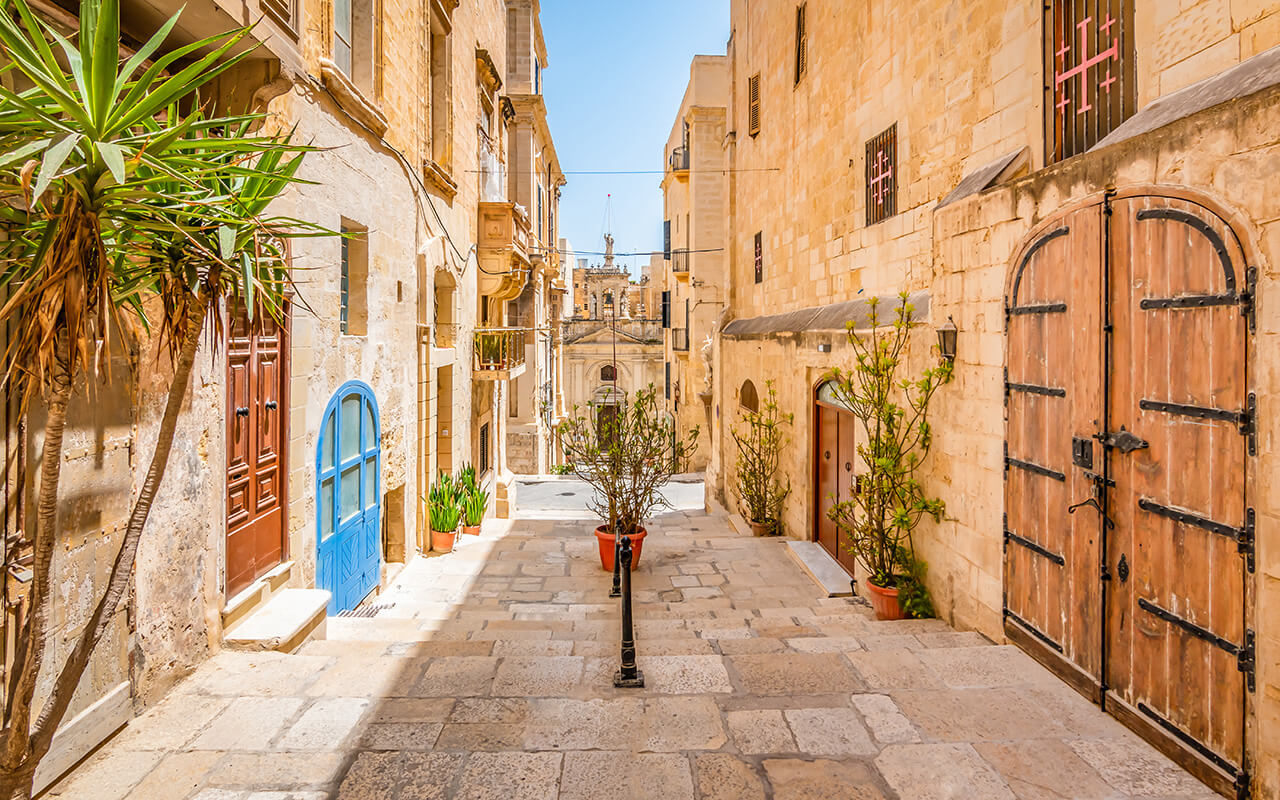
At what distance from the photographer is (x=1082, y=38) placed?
13.5 ft

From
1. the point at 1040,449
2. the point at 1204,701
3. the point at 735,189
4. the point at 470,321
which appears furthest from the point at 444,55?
the point at 1204,701

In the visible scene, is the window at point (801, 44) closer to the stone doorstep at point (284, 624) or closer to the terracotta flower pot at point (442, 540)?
the terracotta flower pot at point (442, 540)

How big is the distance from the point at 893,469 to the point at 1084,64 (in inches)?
119

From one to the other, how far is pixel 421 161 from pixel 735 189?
262 inches

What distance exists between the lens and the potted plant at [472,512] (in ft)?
33.5

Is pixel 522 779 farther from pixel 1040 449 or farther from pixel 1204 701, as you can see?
pixel 1040 449

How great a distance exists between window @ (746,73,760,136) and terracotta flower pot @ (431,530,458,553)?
26.6ft

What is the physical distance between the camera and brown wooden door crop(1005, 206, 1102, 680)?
354 cm

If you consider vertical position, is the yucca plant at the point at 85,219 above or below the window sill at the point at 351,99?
below

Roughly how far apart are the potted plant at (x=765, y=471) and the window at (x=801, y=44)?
4234 mm

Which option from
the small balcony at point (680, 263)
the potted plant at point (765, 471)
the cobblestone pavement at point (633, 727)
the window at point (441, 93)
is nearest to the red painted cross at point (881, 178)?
the potted plant at point (765, 471)

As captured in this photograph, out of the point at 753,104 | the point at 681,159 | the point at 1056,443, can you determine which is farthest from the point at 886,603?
the point at 681,159

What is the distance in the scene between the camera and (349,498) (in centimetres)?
680

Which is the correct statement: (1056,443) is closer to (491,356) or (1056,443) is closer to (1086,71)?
(1086,71)
